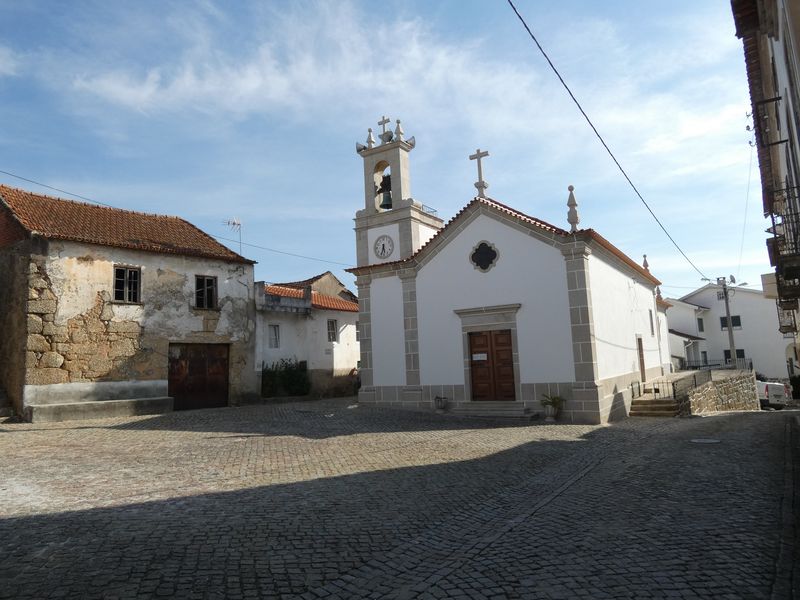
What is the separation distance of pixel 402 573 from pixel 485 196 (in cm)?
1419

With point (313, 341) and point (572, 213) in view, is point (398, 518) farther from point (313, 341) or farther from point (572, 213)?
point (313, 341)

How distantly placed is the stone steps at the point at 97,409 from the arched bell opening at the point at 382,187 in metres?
9.72

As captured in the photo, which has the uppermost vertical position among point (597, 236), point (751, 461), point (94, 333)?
point (597, 236)

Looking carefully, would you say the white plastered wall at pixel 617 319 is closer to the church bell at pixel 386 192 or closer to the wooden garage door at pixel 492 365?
the wooden garage door at pixel 492 365

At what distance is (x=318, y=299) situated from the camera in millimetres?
26141

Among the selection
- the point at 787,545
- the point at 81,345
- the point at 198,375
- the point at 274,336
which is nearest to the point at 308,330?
the point at 274,336

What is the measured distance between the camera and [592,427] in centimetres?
1330

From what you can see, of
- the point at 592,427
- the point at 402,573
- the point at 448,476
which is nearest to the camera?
the point at 402,573

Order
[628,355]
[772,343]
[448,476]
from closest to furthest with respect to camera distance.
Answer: [448,476] → [628,355] → [772,343]

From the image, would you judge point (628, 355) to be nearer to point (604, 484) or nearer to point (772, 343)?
point (604, 484)

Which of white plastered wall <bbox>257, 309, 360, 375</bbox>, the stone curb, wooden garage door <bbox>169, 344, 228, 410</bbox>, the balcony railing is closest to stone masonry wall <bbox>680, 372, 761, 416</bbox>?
the balcony railing

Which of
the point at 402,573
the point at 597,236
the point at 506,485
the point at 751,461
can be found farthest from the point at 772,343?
the point at 402,573

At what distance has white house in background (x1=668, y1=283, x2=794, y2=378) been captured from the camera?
46.3 m

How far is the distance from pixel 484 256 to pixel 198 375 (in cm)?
1089
